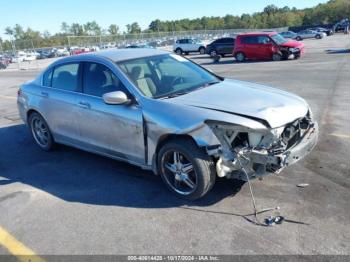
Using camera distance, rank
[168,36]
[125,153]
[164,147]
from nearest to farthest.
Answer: [164,147]
[125,153]
[168,36]

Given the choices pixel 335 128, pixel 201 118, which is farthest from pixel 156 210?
pixel 335 128

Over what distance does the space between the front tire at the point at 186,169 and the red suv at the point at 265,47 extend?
1975 cm

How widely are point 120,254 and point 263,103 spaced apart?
2.24 meters

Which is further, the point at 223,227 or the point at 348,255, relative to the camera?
the point at 223,227

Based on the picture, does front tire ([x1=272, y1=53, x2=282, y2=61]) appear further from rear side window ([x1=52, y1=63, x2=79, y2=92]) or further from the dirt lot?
rear side window ([x1=52, y1=63, x2=79, y2=92])

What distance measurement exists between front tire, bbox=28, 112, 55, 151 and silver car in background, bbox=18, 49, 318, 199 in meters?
0.40

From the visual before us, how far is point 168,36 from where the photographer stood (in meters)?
58.8

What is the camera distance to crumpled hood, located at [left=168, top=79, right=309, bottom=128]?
4.14 meters

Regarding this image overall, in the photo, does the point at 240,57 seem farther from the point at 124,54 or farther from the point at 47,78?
the point at 124,54

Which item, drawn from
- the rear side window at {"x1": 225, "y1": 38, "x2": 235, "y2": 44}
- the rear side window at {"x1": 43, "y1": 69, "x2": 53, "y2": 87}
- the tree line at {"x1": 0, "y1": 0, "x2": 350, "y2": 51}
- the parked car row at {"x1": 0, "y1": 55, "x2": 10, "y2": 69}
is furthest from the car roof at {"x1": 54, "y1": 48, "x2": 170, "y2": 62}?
the tree line at {"x1": 0, "y1": 0, "x2": 350, "y2": 51}

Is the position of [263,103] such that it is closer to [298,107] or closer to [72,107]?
[298,107]

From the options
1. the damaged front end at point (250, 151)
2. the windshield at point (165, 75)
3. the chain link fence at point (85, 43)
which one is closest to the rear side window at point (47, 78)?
the windshield at point (165, 75)

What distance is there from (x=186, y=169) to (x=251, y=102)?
1.06 metres

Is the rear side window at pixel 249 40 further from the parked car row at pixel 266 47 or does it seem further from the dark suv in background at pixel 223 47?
the dark suv in background at pixel 223 47
